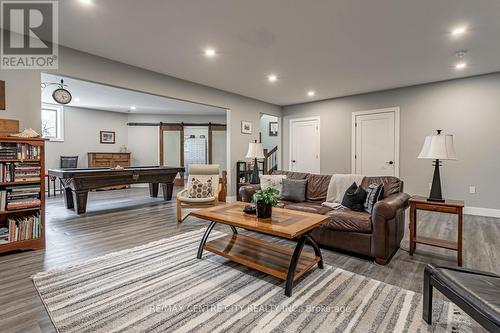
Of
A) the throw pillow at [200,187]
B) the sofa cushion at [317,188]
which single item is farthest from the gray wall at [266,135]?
the sofa cushion at [317,188]

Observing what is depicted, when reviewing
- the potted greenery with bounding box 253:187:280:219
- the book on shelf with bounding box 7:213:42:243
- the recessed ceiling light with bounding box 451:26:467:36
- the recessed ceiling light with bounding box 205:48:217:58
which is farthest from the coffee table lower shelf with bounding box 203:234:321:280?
the recessed ceiling light with bounding box 451:26:467:36

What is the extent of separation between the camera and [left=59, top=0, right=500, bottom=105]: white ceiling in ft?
8.08

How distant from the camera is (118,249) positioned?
2873mm

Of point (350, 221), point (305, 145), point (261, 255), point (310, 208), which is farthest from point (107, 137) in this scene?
point (350, 221)

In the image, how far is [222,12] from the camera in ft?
8.36

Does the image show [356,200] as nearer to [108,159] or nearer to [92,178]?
[92,178]

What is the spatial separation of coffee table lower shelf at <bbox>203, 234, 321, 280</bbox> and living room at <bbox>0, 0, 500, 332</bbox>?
2 centimetres

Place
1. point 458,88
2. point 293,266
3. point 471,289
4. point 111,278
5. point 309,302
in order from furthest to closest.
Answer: point 458,88 → point 111,278 → point 293,266 → point 309,302 → point 471,289

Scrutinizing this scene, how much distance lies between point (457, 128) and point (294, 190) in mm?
3607

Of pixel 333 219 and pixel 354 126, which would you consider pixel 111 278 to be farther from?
pixel 354 126

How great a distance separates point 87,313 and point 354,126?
592 centimetres

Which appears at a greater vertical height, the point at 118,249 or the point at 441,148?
the point at 441,148

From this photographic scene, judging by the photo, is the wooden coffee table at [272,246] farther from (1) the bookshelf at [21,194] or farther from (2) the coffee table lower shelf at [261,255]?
(1) the bookshelf at [21,194]

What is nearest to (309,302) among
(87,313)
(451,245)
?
(87,313)
